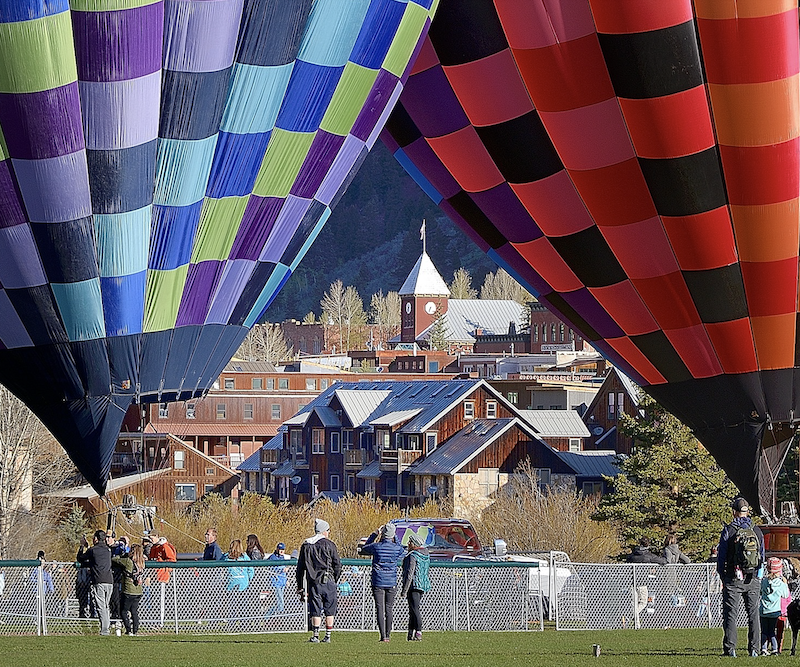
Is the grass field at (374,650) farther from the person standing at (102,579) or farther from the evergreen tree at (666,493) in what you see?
the evergreen tree at (666,493)

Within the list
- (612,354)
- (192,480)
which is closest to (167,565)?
(612,354)

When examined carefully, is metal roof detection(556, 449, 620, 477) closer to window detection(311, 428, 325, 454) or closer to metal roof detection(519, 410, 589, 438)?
metal roof detection(519, 410, 589, 438)

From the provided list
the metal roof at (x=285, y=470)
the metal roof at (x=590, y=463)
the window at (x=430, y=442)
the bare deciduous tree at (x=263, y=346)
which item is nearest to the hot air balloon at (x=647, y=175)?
the metal roof at (x=590, y=463)

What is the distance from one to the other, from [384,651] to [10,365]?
364 centimetres

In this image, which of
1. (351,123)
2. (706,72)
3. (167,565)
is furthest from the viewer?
(167,565)

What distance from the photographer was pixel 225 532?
42.5m

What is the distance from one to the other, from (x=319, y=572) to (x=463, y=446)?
39561mm

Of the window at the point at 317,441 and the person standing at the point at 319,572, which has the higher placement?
the window at the point at 317,441

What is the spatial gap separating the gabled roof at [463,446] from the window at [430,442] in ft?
0.80

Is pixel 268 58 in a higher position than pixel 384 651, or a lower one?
higher

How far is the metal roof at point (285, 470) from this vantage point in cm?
5728

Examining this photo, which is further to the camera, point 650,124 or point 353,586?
point 353,586

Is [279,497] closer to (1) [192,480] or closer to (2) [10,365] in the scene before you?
(1) [192,480]

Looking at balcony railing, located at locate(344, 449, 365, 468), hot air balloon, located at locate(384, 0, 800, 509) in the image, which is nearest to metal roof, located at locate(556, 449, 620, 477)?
balcony railing, located at locate(344, 449, 365, 468)
